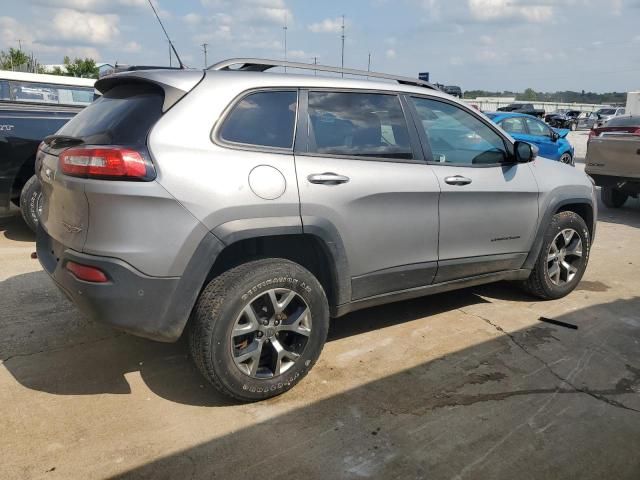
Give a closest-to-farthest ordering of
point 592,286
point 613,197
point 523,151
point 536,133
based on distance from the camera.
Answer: point 523,151, point 592,286, point 613,197, point 536,133

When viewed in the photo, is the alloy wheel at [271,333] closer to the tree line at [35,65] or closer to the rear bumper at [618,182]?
the rear bumper at [618,182]

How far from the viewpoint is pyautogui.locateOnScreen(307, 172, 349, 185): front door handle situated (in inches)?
122

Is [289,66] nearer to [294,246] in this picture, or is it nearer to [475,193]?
[294,246]

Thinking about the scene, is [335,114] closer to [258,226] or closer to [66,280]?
[258,226]

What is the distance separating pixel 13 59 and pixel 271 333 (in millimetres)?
56533

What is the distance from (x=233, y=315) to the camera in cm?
288

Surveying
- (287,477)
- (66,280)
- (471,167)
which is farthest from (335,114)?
(287,477)

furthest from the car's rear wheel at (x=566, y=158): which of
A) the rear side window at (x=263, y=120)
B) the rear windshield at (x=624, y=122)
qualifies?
the rear side window at (x=263, y=120)

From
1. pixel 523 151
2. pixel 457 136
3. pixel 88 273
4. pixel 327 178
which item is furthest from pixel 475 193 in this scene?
pixel 88 273

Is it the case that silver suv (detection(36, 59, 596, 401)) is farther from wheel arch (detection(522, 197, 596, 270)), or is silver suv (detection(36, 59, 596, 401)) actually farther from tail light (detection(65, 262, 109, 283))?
wheel arch (detection(522, 197, 596, 270))

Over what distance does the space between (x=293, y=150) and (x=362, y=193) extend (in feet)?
1.64

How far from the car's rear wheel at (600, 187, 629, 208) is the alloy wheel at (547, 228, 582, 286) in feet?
19.1

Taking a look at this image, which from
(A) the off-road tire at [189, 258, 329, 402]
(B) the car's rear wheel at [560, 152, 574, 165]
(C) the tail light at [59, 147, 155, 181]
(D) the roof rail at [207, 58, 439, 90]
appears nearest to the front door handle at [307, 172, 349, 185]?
(A) the off-road tire at [189, 258, 329, 402]

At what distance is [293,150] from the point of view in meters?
3.11
